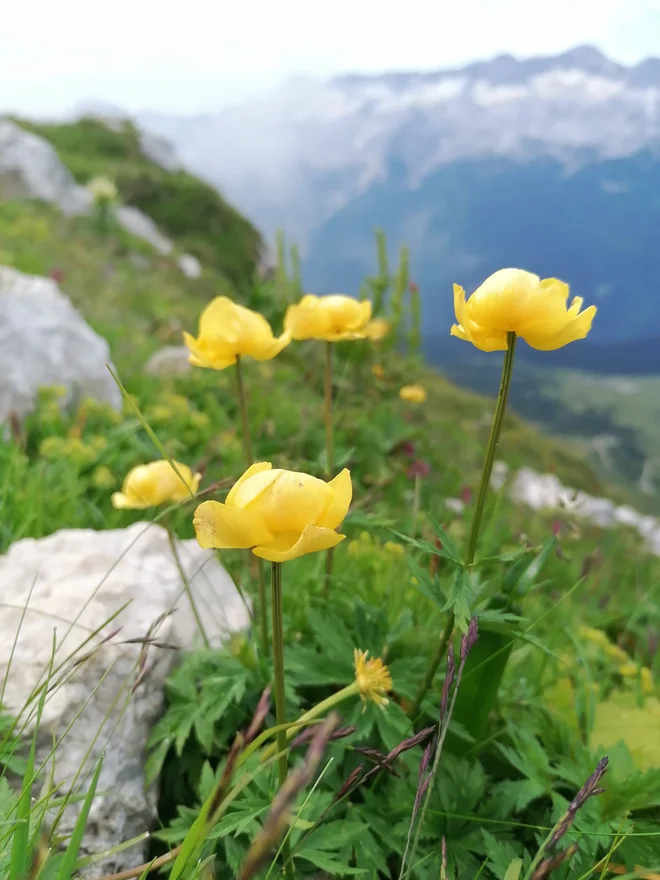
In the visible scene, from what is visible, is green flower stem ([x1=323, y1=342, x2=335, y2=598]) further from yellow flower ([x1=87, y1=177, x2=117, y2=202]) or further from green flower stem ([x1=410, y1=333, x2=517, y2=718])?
yellow flower ([x1=87, y1=177, x2=117, y2=202])

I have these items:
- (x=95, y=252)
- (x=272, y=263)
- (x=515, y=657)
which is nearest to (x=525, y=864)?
(x=515, y=657)

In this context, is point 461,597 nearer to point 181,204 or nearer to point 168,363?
point 168,363

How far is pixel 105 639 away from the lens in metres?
0.87

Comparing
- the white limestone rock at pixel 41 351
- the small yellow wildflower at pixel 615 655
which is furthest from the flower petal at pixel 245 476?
the white limestone rock at pixel 41 351

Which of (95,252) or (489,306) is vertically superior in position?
(489,306)

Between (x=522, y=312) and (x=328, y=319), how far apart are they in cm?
55

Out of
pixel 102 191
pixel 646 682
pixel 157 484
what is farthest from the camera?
pixel 102 191

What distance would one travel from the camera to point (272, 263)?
65.1ft

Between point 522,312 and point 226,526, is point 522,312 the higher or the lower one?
the higher one

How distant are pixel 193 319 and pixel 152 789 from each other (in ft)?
18.1

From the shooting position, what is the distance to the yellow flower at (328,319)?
137 centimetres

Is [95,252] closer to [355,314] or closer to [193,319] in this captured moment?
[193,319]

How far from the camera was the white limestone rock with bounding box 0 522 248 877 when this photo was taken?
3.66 feet

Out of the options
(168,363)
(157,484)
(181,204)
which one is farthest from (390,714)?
(181,204)
